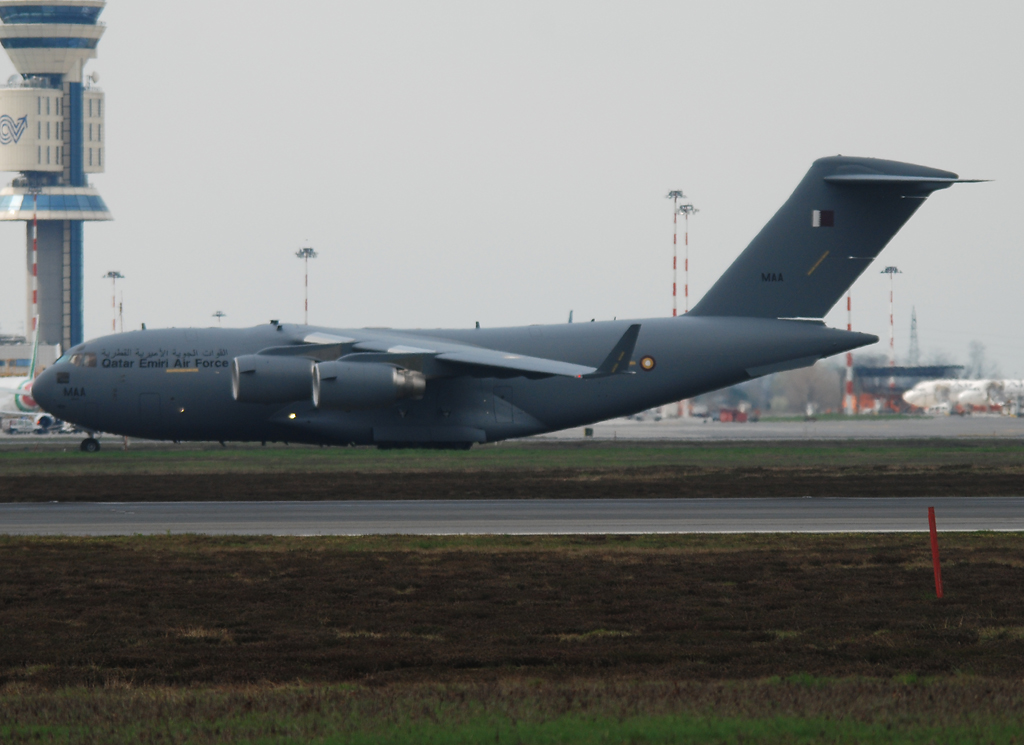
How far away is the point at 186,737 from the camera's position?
28.1 feet

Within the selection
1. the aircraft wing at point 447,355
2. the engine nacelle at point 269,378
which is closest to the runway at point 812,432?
the aircraft wing at point 447,355

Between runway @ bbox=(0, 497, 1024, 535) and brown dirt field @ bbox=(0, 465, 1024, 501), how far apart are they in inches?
61.9

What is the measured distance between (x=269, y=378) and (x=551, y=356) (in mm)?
8303

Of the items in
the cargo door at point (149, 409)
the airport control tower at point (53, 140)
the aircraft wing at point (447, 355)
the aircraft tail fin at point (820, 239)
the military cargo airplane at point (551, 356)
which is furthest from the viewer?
the airport control tower at point (53, 140)

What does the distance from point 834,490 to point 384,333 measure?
15.7 metres

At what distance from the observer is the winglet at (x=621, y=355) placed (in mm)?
33188

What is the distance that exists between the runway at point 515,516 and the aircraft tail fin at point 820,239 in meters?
11.5

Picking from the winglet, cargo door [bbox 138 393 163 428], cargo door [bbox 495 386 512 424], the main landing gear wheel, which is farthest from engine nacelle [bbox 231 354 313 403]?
the main landing gear wheel

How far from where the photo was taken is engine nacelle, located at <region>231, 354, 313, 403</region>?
34.8 m

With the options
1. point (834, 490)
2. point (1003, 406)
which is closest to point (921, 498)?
point (834, 490)

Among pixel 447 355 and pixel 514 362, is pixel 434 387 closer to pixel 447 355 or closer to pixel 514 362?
pixel 447 355

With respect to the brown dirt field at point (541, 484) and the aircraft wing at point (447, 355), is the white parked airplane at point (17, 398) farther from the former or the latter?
the brown dirt field at point (541, 484)

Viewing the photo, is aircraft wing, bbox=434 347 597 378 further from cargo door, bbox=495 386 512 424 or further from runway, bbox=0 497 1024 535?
runway, bbox=0 497 1024 535

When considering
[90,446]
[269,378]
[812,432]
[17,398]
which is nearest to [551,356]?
[269,378]
